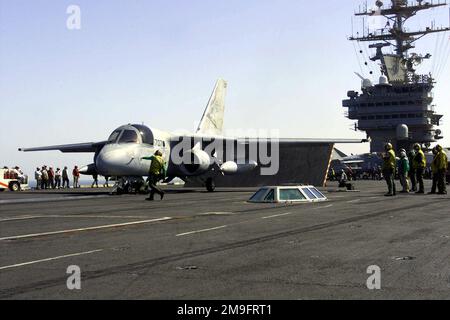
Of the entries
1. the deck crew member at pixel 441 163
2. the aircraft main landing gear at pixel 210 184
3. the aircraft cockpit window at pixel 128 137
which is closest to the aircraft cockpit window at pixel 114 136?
the aircraft cockpit window at pixel 128 137

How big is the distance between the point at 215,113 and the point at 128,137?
46.3 ft

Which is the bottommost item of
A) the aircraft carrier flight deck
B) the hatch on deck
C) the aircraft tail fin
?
the aircraft carrier flight deck

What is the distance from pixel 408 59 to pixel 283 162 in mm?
76995

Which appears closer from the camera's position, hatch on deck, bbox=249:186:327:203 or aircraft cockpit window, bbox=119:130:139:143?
hatch on deck, bbox=249:186:327:203

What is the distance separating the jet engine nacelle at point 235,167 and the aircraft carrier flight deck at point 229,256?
73.1ft

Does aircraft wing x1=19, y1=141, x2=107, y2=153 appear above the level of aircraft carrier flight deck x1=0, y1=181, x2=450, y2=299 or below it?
A: above

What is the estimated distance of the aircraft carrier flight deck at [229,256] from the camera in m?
6.39

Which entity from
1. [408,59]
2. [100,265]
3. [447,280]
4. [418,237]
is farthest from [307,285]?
[408,59]

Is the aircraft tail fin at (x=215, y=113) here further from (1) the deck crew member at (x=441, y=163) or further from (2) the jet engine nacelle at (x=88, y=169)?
(1) the deck crew member at (x=441, y=163)

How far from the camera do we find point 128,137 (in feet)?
100

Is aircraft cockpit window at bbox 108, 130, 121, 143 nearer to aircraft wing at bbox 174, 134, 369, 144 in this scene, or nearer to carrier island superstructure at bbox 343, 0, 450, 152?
aircraft wing at bbox 174, 134, 369, 144

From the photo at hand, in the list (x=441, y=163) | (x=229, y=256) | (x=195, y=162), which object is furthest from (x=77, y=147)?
(x=229, y=256)

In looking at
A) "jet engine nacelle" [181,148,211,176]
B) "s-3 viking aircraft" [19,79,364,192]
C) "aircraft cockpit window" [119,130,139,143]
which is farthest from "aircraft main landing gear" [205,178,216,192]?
"aircraft cockpit window" [119,130,139,143]

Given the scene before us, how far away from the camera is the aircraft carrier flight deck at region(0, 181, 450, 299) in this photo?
6387 millimetres
